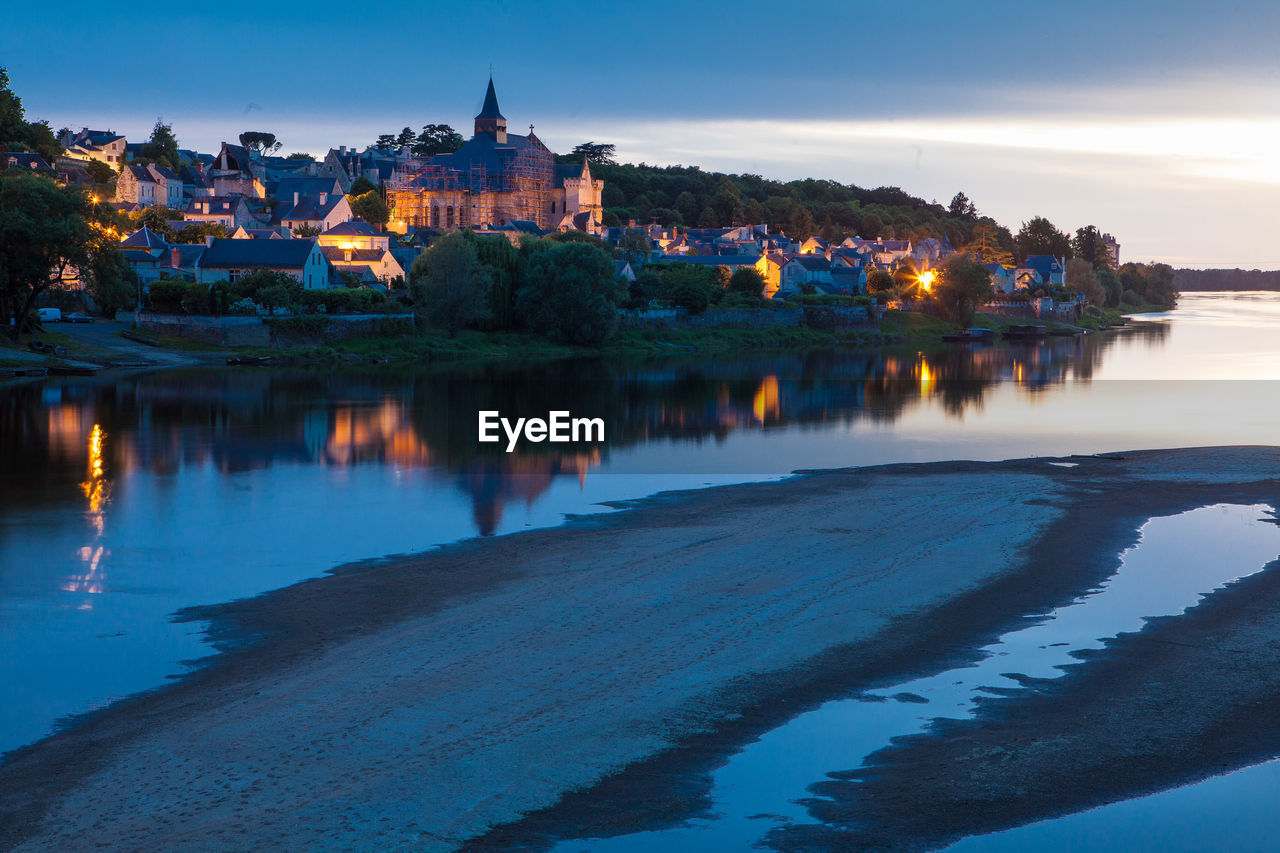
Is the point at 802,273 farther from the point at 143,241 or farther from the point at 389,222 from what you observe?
the point at 143,241

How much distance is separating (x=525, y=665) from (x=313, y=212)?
7933cm

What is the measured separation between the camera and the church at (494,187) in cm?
10475

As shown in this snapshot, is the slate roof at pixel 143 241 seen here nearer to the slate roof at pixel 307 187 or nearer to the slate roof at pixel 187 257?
the slate roof at pixel 187 257

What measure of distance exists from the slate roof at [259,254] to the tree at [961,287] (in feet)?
157

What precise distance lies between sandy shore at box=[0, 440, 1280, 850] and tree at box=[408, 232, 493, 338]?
40625 millimetres

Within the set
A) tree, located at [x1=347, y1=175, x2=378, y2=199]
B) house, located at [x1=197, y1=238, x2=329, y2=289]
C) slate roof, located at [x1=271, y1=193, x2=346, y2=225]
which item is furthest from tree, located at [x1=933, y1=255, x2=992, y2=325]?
tree, located at [x1=347, y1=175, x2=378, y2=199]

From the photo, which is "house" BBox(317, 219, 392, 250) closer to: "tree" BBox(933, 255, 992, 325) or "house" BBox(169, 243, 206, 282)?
"house" BBox(169, 243, 206, 282)

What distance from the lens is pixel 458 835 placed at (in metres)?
7.71

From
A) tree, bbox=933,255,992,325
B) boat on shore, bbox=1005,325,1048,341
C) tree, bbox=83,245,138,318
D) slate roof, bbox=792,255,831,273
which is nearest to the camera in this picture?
tree, bbox=83,245,138,318

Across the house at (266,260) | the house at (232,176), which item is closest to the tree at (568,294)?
the house at (266,260)

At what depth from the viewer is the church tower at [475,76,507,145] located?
113 meters

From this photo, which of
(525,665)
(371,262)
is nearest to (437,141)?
(371,262)

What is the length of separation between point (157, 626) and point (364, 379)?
32.7 meters

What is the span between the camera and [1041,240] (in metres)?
147
